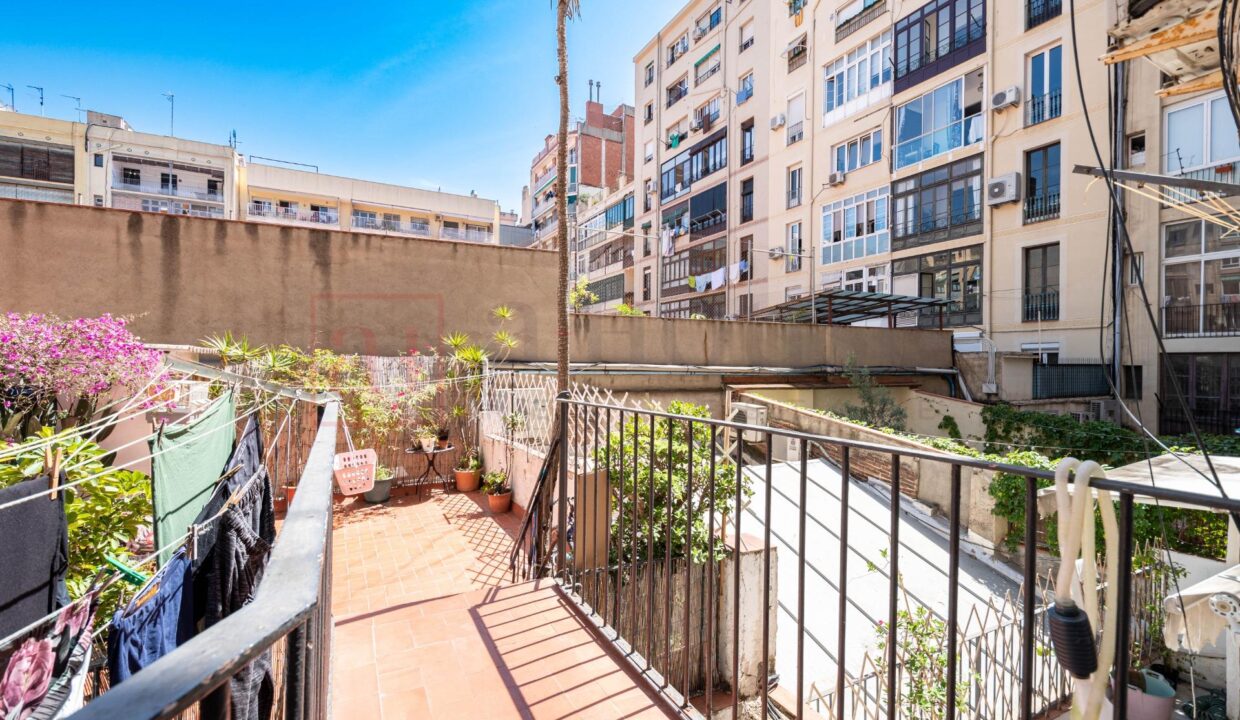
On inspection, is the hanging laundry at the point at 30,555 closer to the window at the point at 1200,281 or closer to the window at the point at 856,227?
the window at the point at 1200,281

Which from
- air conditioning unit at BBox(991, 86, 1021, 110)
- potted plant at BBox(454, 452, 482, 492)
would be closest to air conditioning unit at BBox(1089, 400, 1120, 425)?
air conditioning unit at BBox(991, 86, 1021, 110)

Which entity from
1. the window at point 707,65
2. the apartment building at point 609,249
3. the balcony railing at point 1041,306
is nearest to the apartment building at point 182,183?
the apartment building at point 609,249

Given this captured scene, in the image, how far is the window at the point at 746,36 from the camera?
22.9 meters

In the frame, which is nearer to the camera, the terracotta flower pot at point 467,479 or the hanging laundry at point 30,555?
the hanging laundry at point 30,555

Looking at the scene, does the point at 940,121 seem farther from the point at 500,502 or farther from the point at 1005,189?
the point at 500,502

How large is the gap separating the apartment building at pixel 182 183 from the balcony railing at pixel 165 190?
42 millimetres

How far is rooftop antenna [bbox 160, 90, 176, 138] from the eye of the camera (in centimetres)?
2903

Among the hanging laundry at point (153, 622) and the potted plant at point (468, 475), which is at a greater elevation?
the hanging laundry at point (153, 622)

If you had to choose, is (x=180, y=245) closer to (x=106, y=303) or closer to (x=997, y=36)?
(x=106, y=303)

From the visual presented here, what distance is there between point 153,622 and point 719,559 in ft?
11.0

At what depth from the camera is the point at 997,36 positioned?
49.7 ft

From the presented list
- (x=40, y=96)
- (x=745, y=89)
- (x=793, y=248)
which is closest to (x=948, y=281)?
(x=793, y=248)

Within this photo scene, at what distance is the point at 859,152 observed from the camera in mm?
18703

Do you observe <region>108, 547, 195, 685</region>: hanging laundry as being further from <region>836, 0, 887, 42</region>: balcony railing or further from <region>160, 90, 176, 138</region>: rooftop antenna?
<region>160, 90, 176, 138</region>: rooftop antenna
